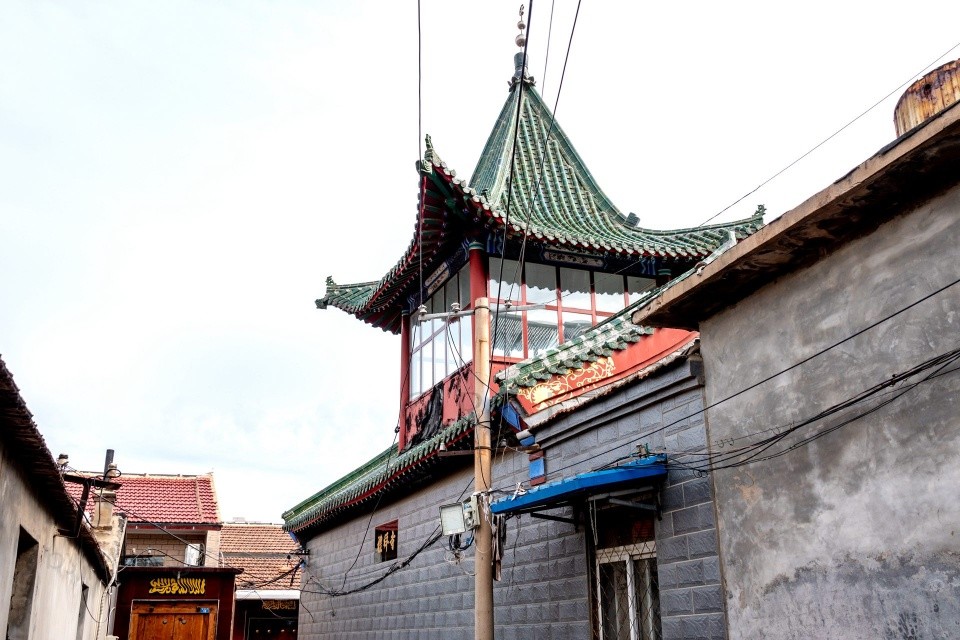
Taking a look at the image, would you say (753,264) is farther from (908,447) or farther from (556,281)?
(556,281)

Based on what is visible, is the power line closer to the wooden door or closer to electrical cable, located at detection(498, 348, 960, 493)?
electrical cable, located at detection(498, 348, 960, 493)

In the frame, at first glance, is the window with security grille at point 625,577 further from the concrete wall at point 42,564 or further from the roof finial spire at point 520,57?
the roof finial spire at point 520,57

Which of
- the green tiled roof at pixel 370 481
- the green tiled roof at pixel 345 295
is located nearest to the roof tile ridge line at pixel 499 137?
the green tiled roof at pixel 345 295

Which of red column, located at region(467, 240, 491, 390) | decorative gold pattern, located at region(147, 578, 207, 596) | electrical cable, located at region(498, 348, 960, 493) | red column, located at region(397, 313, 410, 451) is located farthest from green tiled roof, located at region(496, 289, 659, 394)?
decorative gold pattern, located at region(147, 578, 207, 596)

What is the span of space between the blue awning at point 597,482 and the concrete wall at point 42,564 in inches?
170

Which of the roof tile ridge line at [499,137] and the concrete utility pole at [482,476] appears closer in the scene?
the concrete utility pole at [482,476]

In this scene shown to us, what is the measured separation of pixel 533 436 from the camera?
10.5m

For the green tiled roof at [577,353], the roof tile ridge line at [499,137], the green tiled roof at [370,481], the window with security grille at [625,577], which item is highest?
the roof tile ridge line at [499,137]

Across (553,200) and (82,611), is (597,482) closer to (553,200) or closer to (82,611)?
(553,200)

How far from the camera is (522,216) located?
14.6 metres

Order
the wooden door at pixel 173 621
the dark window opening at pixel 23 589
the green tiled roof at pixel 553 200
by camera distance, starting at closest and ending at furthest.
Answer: the dark window opening at pixel 23 589
the green tiled roof at pixel 553 200
the wooden door at pixel 173 621

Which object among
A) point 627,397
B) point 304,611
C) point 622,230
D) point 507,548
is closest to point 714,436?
point 627,397

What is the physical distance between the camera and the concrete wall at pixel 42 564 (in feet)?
26.2

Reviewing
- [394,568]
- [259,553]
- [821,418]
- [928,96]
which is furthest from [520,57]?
[259,553]
